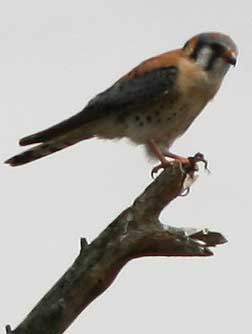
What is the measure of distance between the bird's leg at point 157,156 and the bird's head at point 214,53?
906 millimetres

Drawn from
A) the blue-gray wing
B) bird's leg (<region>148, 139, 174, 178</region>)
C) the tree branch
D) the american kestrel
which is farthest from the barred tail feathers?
the tree branch

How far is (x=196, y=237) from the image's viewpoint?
848 cm

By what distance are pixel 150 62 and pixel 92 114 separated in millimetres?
780

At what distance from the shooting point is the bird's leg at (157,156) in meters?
10.2

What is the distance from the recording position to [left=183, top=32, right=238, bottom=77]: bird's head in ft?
36.3

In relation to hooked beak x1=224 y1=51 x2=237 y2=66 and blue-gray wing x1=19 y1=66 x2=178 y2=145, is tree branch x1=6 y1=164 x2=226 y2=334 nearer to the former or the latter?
blue-gray wing x1=19 y1=66 x2=178 y2=145

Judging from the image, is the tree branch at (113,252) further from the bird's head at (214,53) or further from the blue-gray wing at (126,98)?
the bird's head at (214,53)


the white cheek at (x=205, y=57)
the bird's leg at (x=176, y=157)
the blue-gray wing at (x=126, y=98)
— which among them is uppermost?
the white cheek at (x=205, y=57)

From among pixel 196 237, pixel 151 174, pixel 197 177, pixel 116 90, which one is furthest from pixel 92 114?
pixel 196 237

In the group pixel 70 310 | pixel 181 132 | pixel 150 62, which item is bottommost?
pixel 70 310

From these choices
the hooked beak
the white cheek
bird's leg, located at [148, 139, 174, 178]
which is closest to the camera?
bird's leg, located at [148, 139, 174, 178]

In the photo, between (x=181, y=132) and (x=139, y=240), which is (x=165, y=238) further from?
(x=181, y=132)

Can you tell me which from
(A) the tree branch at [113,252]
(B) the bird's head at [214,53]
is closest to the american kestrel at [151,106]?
(B) the bird's head at [214,53]

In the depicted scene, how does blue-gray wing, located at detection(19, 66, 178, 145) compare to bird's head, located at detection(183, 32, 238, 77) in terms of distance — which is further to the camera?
bird's head, located at detection(183, 32, 238, 77)
